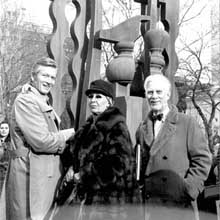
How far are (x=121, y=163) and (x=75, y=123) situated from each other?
6.14 ft

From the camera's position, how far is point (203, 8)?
2177 cm

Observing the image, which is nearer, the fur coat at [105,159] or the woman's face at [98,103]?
the fur coat at [105,159]

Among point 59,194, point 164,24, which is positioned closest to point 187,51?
point 164,24

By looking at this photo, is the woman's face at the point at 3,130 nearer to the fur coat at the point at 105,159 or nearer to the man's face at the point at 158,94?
the fur coat at the point at 105,159

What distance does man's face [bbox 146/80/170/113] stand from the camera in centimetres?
411

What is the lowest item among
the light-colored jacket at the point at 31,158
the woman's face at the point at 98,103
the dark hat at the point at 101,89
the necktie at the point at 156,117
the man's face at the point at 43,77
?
the light-colored jacket at the point at 31,158

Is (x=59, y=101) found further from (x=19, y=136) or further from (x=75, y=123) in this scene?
(x=19, y=136)

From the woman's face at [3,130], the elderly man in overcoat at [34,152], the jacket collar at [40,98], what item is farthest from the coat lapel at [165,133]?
the woman's face at [3,130]

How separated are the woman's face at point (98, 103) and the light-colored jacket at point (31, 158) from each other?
1.49 ft

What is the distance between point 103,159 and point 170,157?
0.54 metres

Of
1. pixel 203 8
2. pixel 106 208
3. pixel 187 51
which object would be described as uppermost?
pixel 203 8

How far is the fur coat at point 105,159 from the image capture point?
13.8ft

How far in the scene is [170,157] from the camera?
13.2 ft

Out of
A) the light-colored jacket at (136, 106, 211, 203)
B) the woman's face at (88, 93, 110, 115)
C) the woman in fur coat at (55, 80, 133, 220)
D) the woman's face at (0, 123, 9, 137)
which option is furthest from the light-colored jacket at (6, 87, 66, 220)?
the woman's face at (0, 123, 9, 137)
